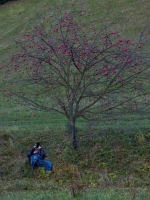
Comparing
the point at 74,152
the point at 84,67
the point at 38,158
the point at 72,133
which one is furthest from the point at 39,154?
the point at 84,67

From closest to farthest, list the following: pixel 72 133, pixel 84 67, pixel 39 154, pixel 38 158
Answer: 1. pixel 84 67
2. pixel 38 158
3. pixel 39 154
4. pixel 72 133

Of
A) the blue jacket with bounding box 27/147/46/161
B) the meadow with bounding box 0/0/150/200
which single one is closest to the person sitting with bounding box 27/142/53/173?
the blue jacket with bounding box 27/147/46/161

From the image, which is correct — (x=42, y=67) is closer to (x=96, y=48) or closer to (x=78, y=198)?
(x=96, y=48)

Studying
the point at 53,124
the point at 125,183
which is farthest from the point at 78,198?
the point at 53,124

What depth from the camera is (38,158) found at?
47.0 feet

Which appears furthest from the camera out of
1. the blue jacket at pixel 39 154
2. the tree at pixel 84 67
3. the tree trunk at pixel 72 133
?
the tree trunk at pixel 72 133

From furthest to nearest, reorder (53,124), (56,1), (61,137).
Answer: (56,1) < (53,124) < (61,137)

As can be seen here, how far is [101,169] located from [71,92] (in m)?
2.59

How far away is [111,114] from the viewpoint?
1495 centimetres

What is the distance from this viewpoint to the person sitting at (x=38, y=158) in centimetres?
1424

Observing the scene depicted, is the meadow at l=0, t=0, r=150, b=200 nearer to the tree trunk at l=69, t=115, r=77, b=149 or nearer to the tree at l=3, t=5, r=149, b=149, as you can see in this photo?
the tree trunk at l=69, t=115, r=77, b=149

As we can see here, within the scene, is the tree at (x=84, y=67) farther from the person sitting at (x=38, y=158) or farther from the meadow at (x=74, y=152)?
the person sitting at (x=38, y=158)

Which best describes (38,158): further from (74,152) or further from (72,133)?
(72,133)

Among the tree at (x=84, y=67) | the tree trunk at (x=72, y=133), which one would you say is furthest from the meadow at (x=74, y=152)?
the tree at (x=84, y=67)
